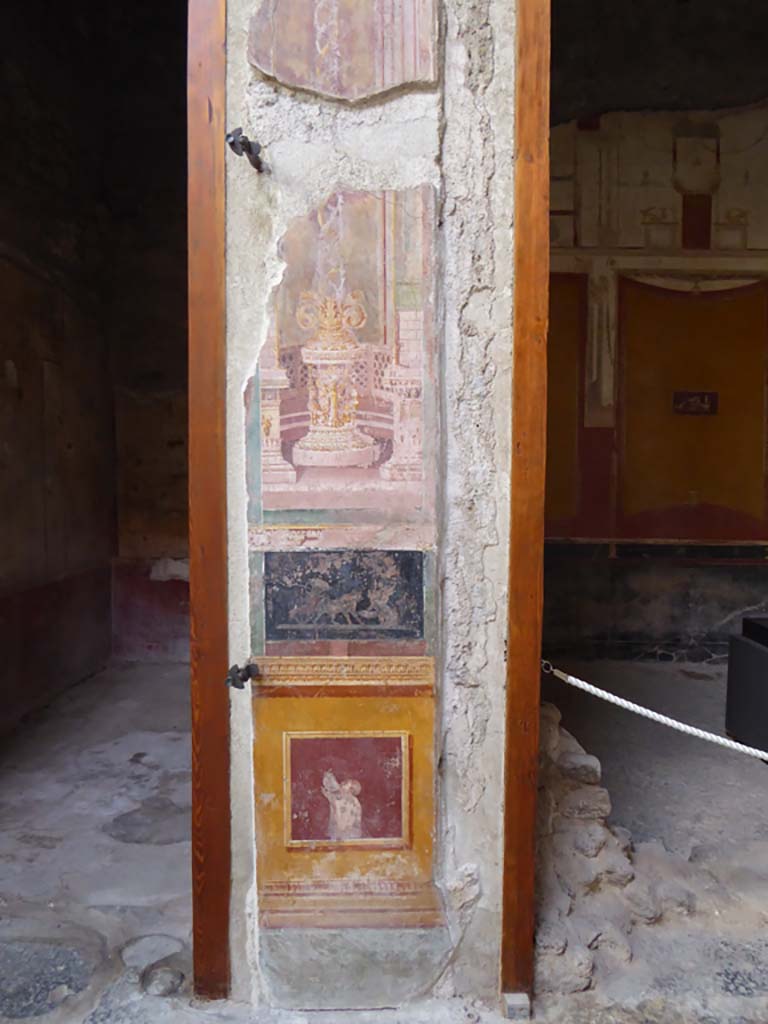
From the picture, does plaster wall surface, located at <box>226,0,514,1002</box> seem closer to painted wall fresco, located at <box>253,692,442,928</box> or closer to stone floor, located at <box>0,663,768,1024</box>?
painted wall fresco, located at <box>253,692,442,928</box>

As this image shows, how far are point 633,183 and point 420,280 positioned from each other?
418cm

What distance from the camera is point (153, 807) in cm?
295

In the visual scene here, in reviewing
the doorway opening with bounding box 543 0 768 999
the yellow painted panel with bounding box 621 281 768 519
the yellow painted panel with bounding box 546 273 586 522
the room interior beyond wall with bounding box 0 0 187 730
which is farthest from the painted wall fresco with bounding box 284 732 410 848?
the yellow painted panel with bounding box 621 281 768 519

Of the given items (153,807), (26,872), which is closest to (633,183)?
(153,807)

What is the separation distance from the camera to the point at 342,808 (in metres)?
1.83

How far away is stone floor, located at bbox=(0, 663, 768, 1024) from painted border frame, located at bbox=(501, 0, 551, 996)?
31cm

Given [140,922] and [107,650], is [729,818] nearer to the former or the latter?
[140,922]

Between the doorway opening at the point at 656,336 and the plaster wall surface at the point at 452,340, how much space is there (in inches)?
136

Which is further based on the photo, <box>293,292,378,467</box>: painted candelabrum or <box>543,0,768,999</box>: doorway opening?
<box>543,0,768,999</box>: doorway opening

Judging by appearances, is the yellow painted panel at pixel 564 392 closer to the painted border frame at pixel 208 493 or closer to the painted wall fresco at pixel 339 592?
the painted wall fresco at pixel 339 592

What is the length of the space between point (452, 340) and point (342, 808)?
3.95 feet

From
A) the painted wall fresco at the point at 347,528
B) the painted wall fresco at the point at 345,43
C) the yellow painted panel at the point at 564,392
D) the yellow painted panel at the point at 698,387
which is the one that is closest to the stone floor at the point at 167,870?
the painted wall fresco at the point at 347,528

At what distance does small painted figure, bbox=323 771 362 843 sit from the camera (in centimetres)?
183

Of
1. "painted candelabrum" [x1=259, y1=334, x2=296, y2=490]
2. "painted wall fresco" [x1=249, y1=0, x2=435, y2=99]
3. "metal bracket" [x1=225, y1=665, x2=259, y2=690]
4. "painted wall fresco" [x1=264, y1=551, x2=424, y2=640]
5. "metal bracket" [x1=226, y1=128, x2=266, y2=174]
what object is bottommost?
"metal bracket" [x1=225, y1=665, x2=259, y2=690]
